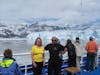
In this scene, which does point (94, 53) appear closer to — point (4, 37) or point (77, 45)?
point (77, 45)

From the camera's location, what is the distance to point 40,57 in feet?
24.4

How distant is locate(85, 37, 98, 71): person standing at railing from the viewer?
31.4 ft

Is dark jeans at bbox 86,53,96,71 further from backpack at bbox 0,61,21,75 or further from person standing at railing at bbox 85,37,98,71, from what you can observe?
backpack at bbox 0,61,21,75

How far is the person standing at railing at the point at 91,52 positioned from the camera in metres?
9.57

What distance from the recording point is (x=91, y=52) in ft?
31.7

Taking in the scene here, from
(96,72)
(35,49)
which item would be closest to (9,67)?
(35,49)

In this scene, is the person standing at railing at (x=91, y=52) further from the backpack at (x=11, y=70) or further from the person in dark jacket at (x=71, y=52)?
the backpack at (x=11, y=70)

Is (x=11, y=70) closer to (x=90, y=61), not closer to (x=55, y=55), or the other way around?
(x=55, y=55)

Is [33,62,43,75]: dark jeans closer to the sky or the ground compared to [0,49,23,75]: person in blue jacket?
closer to the ground

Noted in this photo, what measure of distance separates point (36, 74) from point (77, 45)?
6.78 ft

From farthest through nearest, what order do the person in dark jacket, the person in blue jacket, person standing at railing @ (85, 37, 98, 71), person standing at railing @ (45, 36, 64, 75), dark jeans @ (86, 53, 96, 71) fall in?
dark jeans @ (86, 53, 96, 71) → person standing at railing @ (85, 37, 98, 71) → the person in dark jacket → person standing at railing @ (45, 36, 64, 75) → the person in blue jacket

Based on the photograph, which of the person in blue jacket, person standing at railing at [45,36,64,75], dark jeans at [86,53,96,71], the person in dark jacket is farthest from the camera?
dark jeans at [86,53,96,71]

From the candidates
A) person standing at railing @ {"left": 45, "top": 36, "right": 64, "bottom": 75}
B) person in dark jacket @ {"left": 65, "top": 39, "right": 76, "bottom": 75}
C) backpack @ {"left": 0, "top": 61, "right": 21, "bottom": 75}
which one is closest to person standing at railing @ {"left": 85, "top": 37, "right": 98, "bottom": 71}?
person in dark jacket @ {"left": 65, "top": 39, "right": 76, "bottom": 75}

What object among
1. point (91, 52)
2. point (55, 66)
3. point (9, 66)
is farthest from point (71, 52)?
point (9, 66)
